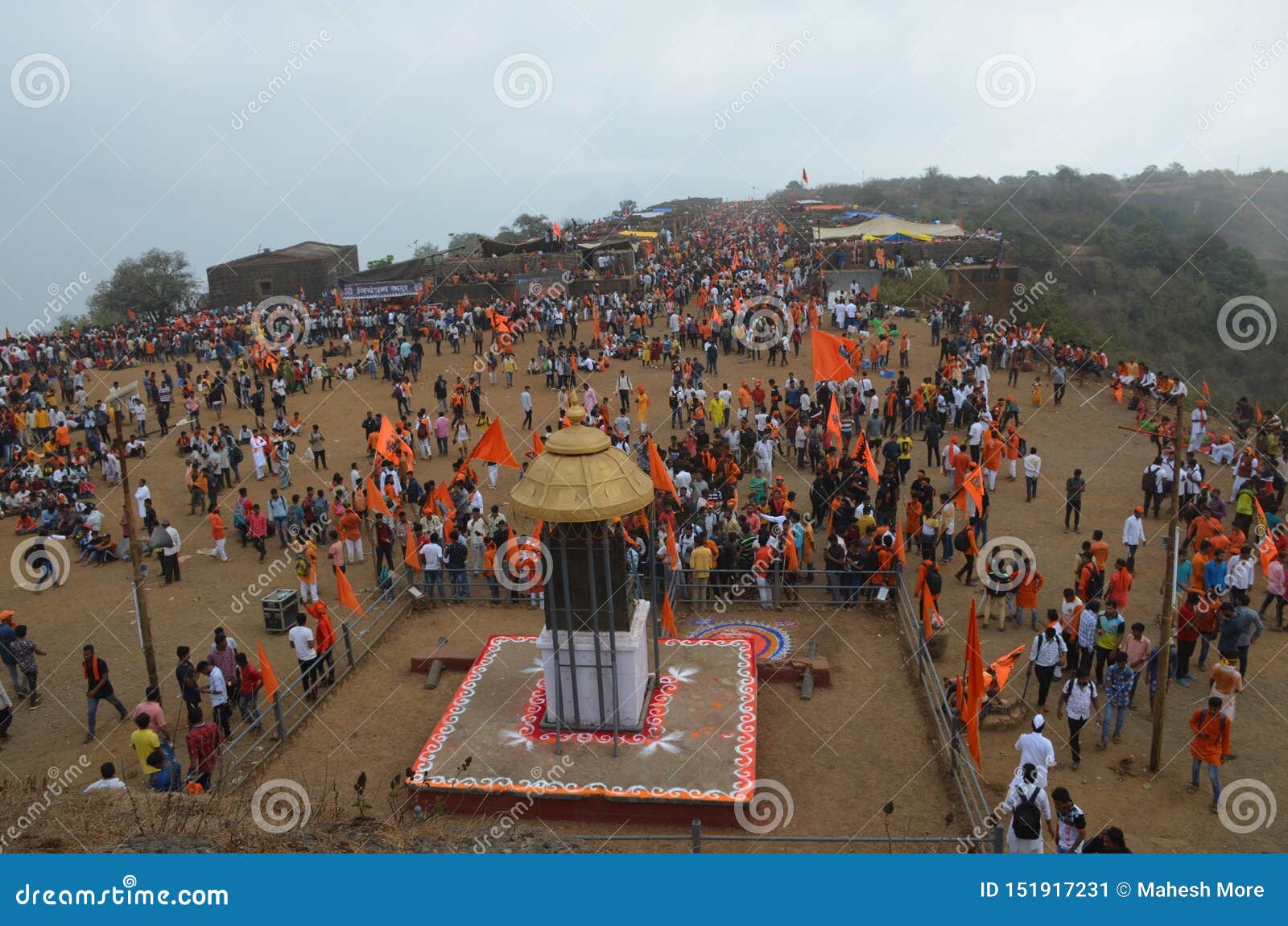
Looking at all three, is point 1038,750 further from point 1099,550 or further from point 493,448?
point 493,448

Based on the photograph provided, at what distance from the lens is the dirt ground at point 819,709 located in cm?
975

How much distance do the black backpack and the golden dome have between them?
4410 millimetres

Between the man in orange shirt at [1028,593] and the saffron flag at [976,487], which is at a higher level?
the saffron flag at [976,487]

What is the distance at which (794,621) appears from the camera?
46.9 feet

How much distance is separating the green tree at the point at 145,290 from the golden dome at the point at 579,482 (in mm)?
46658

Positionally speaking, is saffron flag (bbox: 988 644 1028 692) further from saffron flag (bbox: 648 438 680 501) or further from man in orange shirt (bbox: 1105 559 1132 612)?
saffron flag (bbox: 648 438 680 501)

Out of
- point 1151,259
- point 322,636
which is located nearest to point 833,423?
point 322,636

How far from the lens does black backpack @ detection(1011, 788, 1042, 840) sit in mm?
7867

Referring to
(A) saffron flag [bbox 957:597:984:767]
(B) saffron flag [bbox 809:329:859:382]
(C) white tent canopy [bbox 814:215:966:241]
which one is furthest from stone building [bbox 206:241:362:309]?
(A) saffron flag [bbox 957:597:984:767]

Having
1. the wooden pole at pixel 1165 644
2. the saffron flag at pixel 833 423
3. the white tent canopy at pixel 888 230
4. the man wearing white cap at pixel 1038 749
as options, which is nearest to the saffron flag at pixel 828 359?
the saffron flag at pixel 833 423

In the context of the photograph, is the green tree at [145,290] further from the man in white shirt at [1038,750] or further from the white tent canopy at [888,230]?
the man in white shirt at [1038,750]

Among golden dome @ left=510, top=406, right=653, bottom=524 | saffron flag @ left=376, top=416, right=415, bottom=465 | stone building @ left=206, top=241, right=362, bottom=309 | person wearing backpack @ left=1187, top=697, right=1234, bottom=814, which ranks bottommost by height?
person wearing backpack @ left=1187, top=697, right=1234, bottom=814

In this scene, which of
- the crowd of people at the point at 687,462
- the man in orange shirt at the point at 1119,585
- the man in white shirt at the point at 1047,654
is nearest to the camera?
the man in white shirt at the point at 1047,654

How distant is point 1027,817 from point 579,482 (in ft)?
16.6
